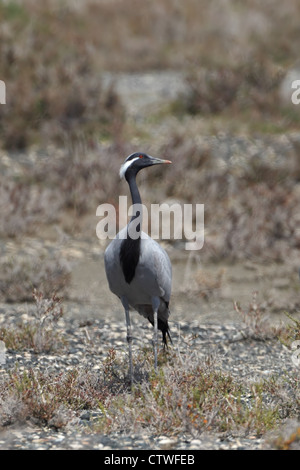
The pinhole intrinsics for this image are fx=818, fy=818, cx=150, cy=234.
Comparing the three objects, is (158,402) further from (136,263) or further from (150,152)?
(150,152)

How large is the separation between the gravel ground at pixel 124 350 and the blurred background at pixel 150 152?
696 mm

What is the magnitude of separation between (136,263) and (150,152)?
7.94m

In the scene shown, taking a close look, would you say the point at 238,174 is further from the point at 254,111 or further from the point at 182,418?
the point at 182,418

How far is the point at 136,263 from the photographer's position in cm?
632

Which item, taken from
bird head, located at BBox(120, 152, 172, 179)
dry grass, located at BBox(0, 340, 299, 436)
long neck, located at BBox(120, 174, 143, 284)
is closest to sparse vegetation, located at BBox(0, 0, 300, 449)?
dry grass, located at BBox(0, 340, 299, 436)

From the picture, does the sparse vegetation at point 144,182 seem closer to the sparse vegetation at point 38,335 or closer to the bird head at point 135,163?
the sparse vegetation at point 38,335

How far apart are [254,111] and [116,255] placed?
36.4ft

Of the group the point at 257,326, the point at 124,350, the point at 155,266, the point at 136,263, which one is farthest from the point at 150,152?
the point at 136,263

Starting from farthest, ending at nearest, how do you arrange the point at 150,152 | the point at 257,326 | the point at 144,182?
the point at 150,152, the point at 144,182, the point at 257,326

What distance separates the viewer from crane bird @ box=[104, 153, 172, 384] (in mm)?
6301

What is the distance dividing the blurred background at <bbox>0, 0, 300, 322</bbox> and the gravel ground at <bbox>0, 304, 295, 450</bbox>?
2.28 ft

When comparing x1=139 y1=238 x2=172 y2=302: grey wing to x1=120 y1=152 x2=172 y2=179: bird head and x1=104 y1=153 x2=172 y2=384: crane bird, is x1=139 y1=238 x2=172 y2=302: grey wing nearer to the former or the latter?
x1=104 y1=153 x2=172 y2=384: crane bird

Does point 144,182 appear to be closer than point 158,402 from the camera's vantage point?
No

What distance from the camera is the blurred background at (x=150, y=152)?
10125 mm
